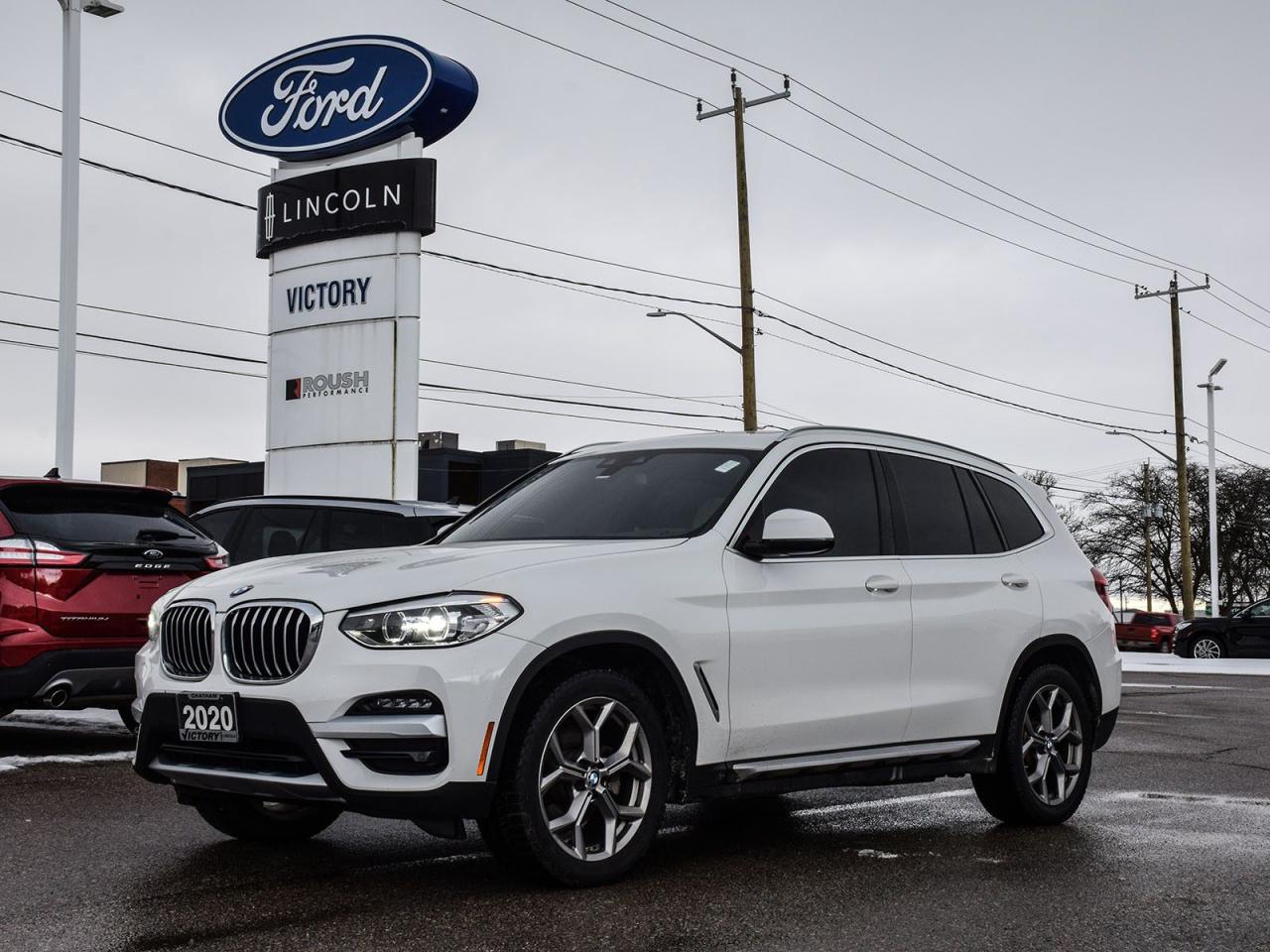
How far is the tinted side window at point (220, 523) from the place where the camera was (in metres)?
12.6

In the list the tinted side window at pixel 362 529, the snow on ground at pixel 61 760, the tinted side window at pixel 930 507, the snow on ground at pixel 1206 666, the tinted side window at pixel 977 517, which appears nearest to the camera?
the tinted side window at pixel 930 507

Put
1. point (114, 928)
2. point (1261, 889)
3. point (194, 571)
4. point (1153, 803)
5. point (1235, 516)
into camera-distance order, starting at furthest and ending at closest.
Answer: point (1235, 516)
point (194, 571)
point (1153, 803)
point (1261, 889)
point (114, 928)

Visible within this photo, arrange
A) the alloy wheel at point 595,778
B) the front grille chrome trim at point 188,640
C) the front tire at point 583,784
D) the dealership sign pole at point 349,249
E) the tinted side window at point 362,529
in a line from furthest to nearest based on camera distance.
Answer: the dealership sign pole at point 349,249 < the tinted side window at point 362,529 < the front grille chrome trim at point 188,640 < the alloy wheel at point 595,778 < the front tire at point 583,784

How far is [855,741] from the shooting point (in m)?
6.34

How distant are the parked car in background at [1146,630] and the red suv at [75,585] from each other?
45.3 meters

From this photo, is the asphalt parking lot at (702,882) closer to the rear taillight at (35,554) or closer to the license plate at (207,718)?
the license plate at (207,718)

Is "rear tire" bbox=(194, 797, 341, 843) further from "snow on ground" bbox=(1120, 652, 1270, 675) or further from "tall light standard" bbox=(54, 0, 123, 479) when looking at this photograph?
"snow on ground" bbox=(1120, 652, 1270, 675)

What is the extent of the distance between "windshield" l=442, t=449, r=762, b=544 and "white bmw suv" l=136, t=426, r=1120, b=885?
→ 0.02m

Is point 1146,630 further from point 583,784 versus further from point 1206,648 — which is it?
point 583,784

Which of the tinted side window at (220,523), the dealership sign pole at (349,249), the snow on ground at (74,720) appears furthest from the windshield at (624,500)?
the dealership sign pole at (349,249)

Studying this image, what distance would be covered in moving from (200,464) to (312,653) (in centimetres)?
7316

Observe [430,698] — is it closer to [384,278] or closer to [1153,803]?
[1153,803]

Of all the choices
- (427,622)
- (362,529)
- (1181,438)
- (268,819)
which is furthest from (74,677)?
(1181,438)

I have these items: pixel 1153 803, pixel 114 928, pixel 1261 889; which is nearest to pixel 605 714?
pixel 114 928
